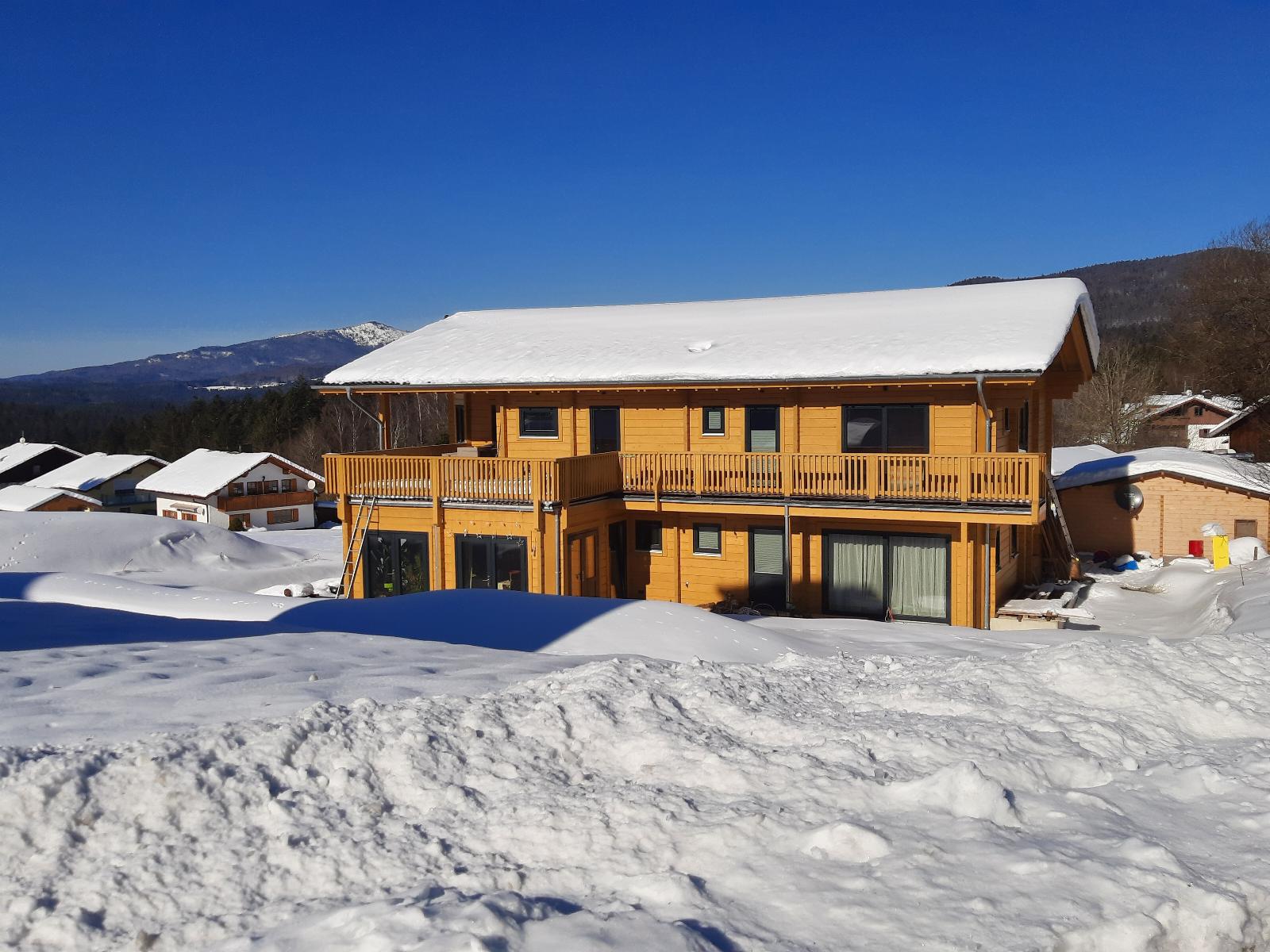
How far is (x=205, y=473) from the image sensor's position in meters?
60.5

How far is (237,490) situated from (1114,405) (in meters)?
51.2

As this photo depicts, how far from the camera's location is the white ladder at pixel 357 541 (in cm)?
2038

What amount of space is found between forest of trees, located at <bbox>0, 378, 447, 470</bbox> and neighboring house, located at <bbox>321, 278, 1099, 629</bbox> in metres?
51.6

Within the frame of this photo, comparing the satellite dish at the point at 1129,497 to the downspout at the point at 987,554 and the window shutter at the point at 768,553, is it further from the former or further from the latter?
the window shutter at the point at 768,553

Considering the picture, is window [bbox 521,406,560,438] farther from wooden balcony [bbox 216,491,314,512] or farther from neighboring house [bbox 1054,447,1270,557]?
wooden balcony [bbox 216,491,314,512]

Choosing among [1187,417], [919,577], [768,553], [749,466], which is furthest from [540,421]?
[1187,417]

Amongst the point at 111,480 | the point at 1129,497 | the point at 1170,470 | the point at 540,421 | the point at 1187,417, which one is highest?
the point at 540,421

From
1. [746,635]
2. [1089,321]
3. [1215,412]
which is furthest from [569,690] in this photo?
[1215,412]

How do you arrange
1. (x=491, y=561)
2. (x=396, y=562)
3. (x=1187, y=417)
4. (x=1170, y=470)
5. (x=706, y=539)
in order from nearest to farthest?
(x=491, y=561)
(x=706, y=539)
(x=396, y=562)
(x=1170, y=470)
(x=1187, y=417)

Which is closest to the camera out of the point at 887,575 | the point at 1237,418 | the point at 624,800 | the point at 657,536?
the point at 624,800

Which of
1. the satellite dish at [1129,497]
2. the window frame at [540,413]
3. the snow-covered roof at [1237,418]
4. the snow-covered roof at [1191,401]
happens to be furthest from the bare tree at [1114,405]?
the window frame at [540,413]

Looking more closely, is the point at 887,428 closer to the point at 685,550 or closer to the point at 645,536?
the point at 685,550

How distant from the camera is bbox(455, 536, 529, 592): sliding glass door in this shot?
19438mm

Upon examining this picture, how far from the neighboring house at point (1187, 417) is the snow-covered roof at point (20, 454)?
8158 cm
